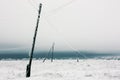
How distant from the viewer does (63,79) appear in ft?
63.9

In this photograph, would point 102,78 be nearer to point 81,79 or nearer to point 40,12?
point 81,79

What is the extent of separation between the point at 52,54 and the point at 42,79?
57.0 m

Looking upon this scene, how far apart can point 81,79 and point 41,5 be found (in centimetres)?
1095

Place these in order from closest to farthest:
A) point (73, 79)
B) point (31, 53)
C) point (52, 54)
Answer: point (73, 79) < point (31, 53) < point (52, 54)

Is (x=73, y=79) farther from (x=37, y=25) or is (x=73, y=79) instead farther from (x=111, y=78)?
(x=37, y=25)

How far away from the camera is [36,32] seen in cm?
2691

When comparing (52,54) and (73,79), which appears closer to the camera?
(73,79)

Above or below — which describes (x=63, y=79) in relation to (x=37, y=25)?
below

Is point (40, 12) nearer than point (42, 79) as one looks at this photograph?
No

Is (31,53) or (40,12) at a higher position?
(40,12)

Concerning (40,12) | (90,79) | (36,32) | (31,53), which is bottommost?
(90,79)

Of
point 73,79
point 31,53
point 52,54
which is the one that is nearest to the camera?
point 73,79

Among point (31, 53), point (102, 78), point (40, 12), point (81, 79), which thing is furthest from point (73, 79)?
point (40, 12)

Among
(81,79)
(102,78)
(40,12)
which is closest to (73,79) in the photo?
(81,79)
